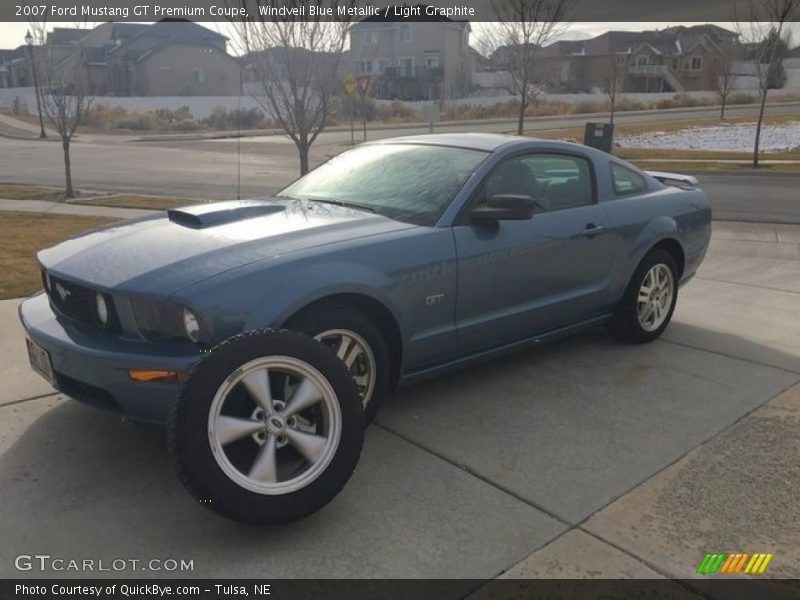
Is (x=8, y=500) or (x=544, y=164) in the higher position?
(x=544, y=164)

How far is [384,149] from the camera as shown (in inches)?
191

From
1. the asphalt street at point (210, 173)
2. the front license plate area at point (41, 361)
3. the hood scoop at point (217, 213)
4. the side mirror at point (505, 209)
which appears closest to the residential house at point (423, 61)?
the asphalt street at point (210, 173)

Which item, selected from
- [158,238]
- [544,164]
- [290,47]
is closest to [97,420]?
[158,238]

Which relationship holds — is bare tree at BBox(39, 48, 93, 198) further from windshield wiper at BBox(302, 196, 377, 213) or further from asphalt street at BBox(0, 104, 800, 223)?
windshield wiper at BBox(302, 196, 377, 213)

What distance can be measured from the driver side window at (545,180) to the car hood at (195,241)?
0.80 meters

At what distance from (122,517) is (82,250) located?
139 centimetres

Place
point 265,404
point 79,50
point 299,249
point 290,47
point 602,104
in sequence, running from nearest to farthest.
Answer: point 265,404 → point 299,249 → point 290,47 → point 79,50 → point 602,104

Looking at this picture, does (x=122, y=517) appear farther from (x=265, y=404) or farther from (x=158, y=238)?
(x=158, y=238)

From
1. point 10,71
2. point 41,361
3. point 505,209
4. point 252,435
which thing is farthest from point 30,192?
point 10,71

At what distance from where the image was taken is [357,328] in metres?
3.55

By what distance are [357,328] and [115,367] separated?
109 cm

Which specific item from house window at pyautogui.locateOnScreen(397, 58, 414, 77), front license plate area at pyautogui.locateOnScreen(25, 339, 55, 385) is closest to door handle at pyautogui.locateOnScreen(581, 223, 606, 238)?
front license plate area at pyautogui.locateOnScreen(25, 339, 55, 385)

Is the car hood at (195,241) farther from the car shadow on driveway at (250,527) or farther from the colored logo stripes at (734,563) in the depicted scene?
the colored logo stripes at (734,563)

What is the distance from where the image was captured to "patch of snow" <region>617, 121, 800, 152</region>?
2672 cm
